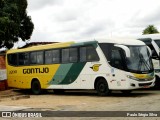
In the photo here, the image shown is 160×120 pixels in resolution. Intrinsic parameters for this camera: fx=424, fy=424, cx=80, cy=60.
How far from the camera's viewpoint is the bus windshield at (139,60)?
1959cm

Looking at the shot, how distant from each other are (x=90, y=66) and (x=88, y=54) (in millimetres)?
613

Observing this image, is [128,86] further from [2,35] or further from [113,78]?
[2,35]

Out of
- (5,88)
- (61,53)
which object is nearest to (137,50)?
(61,53)

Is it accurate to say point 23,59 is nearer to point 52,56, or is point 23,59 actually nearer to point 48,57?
point 48,57

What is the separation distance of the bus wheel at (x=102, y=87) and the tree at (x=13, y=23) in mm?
16186

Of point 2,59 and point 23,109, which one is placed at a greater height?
point 2,59

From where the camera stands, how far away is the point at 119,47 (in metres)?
19.7

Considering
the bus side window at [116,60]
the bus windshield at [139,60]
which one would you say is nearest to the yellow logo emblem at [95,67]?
the bus side window at [116,60]

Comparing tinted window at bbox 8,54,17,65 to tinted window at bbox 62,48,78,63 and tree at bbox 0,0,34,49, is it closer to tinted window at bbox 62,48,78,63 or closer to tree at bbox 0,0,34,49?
tinted window at bbox 62,48,78,63

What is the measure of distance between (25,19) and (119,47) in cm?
2377

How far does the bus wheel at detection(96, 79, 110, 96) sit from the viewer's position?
66.6 feet

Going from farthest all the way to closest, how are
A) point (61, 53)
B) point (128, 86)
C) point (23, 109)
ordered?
point (61, 53) → point (128, 86) → point (23, 109)

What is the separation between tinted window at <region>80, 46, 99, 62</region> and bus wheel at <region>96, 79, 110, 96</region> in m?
1.13

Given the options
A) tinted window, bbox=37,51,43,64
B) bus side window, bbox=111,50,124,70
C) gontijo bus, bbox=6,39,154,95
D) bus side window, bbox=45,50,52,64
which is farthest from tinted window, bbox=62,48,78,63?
bus side window, bbox=111,50,124,70
